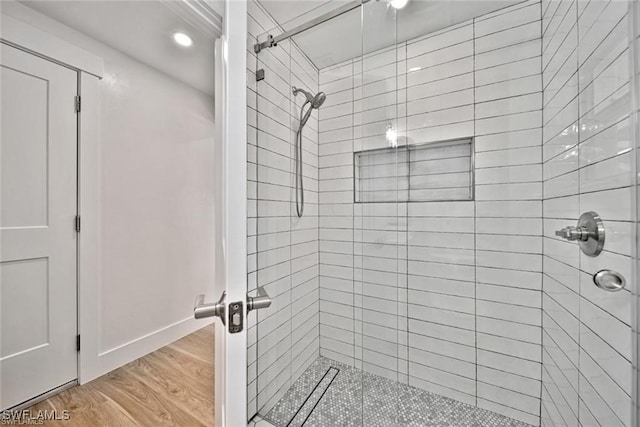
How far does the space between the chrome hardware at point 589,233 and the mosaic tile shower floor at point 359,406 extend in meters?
0.96

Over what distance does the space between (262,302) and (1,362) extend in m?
1.77

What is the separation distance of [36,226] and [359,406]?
198 centimetres

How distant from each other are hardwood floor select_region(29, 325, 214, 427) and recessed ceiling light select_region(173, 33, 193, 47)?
2.20 m

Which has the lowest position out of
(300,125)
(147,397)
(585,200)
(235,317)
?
(147,397)

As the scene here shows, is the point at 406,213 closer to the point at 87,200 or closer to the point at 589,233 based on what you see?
the point at 589,233

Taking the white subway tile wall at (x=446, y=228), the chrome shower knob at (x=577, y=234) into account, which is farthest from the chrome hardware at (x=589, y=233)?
the white subway tile wall at (x=446, y=228)

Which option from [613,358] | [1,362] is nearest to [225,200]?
[613,358]

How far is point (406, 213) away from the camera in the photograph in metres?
1.28

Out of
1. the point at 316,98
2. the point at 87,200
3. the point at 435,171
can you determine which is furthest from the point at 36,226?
the point at 435,171

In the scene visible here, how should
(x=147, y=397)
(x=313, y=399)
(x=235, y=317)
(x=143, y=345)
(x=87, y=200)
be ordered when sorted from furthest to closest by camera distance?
(x=143, y=345), (x=87, y=200), (x=147, y=397), (x=313, y=399), (x=235, y=317)

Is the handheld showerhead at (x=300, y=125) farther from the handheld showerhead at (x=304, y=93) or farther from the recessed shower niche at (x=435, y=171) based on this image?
the recessed shower niche at (x=435, y=171)

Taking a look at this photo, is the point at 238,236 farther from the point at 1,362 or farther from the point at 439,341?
the point at 1,362

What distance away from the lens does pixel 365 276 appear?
1.16 m

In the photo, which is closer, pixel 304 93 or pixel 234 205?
pixel 234 205
